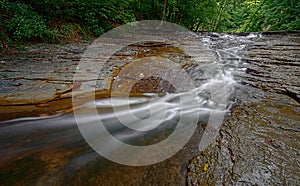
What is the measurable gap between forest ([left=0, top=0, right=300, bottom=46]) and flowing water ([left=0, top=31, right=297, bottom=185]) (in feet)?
13.4

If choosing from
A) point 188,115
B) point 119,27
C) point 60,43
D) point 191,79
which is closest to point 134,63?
point 191,79

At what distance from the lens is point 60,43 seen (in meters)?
6.08

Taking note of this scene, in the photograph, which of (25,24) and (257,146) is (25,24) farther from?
(257,146)

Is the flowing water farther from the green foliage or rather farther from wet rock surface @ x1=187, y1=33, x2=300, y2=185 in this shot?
the green foliage

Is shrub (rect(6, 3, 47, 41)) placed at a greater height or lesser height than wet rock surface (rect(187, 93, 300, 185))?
greater

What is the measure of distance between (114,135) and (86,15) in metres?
6.58

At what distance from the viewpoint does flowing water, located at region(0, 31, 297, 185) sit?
1.58 metres

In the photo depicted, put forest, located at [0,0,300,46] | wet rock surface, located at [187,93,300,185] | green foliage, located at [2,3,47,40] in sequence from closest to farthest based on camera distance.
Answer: wet rock surface, located at [187,93,300,185]
green foliage, located at [2,3,47,40]
forest, located at [0,0,300,46]

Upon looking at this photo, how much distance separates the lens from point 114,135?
226 cm

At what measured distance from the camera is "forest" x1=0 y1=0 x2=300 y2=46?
5383mm

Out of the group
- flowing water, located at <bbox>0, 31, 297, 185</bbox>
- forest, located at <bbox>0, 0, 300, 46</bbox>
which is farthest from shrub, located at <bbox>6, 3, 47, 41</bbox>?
flowing water, located at <bbox>0, 31, 297, 185</bbox>

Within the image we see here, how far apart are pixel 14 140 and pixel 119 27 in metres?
7.33

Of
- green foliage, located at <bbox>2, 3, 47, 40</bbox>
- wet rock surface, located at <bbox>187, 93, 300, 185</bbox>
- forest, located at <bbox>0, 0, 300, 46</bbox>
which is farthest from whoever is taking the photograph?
forest, located at <bbox>0, 0, 300, 46</bbox>

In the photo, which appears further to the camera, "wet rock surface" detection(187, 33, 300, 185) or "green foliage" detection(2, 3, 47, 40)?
"green foliage" detection(2, 3, 47, 40)
